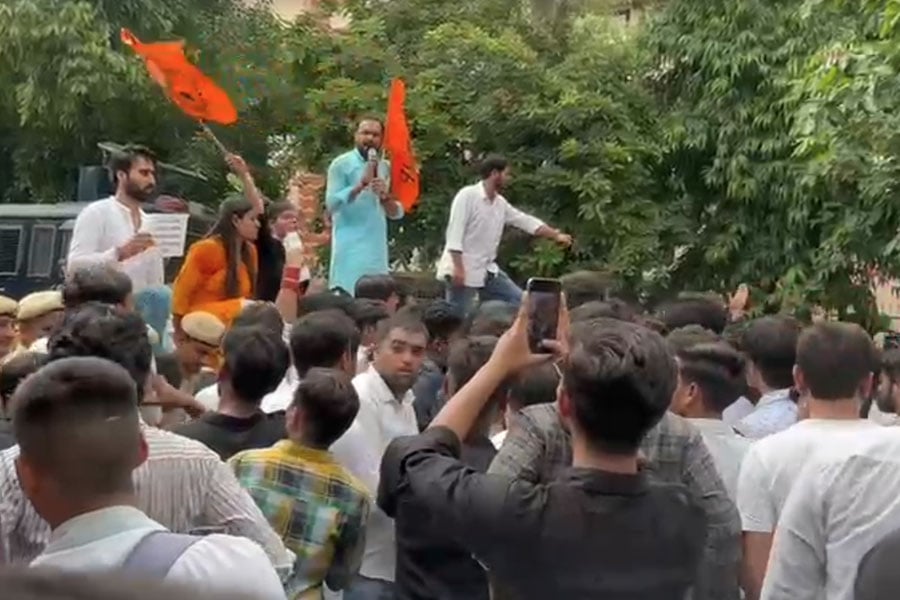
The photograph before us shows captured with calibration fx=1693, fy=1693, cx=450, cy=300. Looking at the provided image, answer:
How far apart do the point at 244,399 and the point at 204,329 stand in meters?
2.83

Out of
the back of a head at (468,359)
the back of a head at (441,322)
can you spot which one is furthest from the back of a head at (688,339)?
the back of a head at (441,322)

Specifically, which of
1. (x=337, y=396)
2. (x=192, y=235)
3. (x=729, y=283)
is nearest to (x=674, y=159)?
(x=729, y=283)

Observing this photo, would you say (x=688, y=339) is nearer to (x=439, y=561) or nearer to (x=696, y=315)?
(x=439, y=561)

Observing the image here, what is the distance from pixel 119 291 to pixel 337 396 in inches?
72.9

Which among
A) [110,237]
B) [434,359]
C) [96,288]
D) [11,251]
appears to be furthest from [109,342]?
[11,251]

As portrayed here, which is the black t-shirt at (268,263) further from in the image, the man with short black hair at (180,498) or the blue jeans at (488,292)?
the man with short black hair at (180,498)

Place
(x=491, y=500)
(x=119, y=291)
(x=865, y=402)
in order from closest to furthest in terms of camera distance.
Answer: (x=491, y=500), (x=865, y=402), (x=119, y=291)

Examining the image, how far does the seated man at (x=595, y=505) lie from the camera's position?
3502 millimetres

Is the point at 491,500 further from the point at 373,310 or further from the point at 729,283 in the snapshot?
the point at 729,283

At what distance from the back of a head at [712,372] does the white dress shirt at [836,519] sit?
1268 mm

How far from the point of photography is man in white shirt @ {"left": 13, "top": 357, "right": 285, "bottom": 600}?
2.93 metres

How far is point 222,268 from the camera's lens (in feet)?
32.1

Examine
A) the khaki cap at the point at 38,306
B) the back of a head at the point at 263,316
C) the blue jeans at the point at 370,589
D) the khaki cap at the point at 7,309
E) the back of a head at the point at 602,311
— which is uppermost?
the back of a head at the point at 602,311

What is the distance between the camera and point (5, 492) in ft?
12.6
